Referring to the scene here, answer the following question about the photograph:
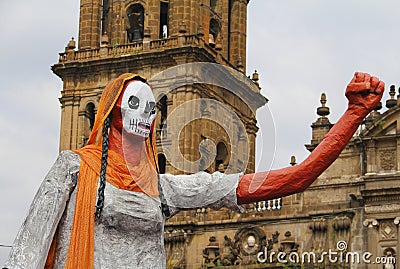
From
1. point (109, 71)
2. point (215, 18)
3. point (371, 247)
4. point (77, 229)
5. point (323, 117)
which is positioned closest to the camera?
point (77, 229)

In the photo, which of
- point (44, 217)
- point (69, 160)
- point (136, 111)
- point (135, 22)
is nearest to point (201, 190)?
point (136, 111)

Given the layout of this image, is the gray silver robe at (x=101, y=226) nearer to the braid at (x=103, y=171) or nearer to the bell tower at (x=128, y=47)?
the braid at (x=103, y=171)

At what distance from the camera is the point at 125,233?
6691mm

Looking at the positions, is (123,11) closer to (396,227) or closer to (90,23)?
(90,23)

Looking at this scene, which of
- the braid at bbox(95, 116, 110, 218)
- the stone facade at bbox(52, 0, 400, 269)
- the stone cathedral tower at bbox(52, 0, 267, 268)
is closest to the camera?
the braid at bbox(95, 116, 110, 218)

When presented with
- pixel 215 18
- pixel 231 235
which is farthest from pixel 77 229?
pixel 215 18

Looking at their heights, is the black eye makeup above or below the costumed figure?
above

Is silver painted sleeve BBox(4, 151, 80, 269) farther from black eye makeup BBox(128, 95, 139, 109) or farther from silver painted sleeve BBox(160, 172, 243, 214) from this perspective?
silver painted sleeve BBox(160, 172, 243, 214)

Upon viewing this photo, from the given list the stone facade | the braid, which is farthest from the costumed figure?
the stone facade

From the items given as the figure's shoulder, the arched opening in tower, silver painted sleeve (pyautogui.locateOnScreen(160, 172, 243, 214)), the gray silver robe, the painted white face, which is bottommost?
the gray silver robe

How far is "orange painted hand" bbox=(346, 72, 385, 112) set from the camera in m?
6.52

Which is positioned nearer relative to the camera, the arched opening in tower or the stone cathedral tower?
the stone cathedral tower

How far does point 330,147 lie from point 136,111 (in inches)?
46.8

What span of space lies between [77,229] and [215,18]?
119 feet
